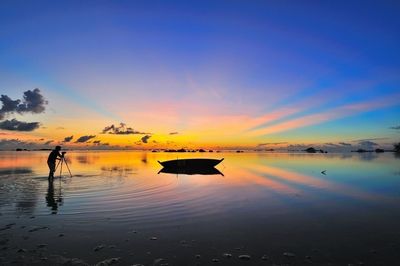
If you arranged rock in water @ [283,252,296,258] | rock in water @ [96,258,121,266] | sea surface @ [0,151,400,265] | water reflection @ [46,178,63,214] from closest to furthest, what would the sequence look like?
rock in water @ [96,258,121,266] < sea surface @ [0,151,400,265] < rock in water @ [283,252,296,258] < water reflection @ [46,178,63,214]

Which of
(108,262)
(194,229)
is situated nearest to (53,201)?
(194,229)

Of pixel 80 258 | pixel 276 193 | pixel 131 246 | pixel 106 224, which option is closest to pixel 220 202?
pixel 276 193

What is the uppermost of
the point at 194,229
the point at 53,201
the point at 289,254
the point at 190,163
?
the point at 190,163

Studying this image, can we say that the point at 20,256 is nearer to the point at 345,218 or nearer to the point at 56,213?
the point at 56,213

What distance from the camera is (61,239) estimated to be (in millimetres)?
9828

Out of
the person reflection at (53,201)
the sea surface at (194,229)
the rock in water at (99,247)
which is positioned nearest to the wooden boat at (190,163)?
the sea surface at (194,229)

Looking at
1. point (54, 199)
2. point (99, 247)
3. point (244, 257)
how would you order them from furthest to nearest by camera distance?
point (54, 199) → point (99, 247) → point (244, 257)

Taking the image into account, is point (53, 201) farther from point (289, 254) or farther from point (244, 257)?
point (289, 254)

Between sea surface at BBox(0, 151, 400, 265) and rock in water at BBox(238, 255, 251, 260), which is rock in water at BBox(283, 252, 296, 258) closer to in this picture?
sea surface at BBox(0, 151, 400, 265)

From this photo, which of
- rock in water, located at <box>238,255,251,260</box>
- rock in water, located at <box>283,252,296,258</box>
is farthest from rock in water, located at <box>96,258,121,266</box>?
rock in water, located at <box>283,252,296,258</box>

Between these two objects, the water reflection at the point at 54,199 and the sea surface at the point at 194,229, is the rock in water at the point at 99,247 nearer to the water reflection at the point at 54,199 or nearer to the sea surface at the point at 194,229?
the sea surface at the point at 194,229

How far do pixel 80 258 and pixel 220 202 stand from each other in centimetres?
1030

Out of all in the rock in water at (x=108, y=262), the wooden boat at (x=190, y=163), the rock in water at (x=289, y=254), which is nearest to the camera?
the rock in water at (x=108, y=262)

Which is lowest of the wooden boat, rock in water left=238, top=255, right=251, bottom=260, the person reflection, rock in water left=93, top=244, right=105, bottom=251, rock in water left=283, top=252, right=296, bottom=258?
rock in water left=283, top=252, right=296, bottom=258
